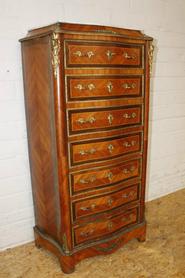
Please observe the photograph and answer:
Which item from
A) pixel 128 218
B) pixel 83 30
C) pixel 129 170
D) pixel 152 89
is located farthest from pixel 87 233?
pixel 152 89

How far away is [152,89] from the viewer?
2564mm

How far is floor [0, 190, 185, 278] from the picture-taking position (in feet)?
5.90

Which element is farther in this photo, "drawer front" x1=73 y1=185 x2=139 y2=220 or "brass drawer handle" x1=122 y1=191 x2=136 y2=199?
"brass drawer handle" x1=122 y1=191 x2=136 y2=199

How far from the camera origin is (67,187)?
1.62 metres

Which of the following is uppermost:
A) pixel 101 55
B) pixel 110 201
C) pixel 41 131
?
pixel 101 55

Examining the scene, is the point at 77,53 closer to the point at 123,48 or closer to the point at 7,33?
the point at 123,48

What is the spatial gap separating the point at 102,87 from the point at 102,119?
0.20 meters

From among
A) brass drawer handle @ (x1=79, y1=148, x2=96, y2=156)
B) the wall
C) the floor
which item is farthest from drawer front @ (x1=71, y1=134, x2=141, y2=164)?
the floor

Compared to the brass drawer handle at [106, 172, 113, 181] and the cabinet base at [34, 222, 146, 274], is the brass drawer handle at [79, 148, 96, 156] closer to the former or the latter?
the brass drawer handle at [106, 172, 113, 181]

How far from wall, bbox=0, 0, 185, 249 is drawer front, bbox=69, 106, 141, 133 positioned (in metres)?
0.58

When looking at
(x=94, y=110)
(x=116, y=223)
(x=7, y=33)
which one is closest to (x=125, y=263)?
(x=116, y=223)

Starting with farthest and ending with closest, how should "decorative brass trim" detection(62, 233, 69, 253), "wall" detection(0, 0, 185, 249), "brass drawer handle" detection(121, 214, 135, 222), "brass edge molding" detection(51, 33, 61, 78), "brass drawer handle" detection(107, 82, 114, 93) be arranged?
"brass drawer handle" detection(121, 214, 135, 222) → "wall" detection(0, 0, 185, 249) → "decorative brass trim" detection(62, 233, 69, 253) → "brass drawer handle" detection(107, 82, 114, 93) → "brass edge molding" detection(51, 33, 61, 78)

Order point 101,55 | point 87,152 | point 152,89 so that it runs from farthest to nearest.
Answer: point 152,89 < point 87,152 < point 101,55

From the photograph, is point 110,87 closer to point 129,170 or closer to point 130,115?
point 130,115
